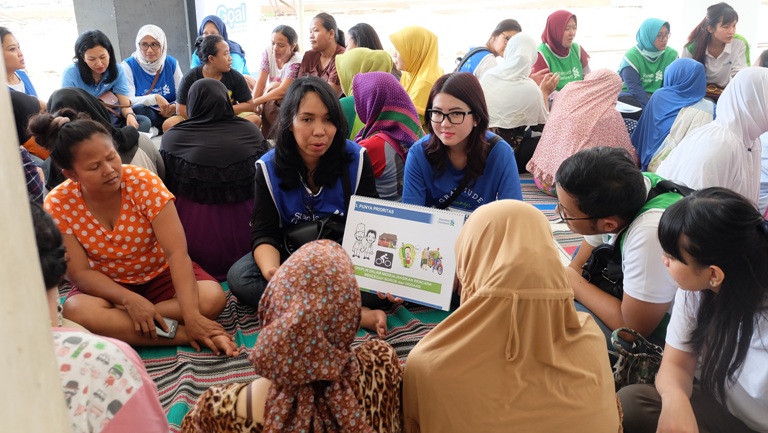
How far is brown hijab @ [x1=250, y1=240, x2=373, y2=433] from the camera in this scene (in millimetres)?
1112

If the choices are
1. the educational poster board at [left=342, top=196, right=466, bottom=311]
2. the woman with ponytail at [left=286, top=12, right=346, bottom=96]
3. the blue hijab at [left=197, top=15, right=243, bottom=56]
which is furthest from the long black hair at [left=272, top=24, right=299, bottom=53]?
the educational poster board at [left=342, top=196, right=466, bottom=311]

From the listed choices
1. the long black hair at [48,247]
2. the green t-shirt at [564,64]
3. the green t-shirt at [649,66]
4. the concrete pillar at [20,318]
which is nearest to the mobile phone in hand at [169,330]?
the long black hair at [48,247]

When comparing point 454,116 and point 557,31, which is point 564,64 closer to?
point 557,31

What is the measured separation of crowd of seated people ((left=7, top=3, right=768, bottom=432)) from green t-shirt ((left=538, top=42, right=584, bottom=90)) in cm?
100

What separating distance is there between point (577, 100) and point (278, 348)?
11.1 feet

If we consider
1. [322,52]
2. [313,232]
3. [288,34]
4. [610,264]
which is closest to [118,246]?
[313,232]

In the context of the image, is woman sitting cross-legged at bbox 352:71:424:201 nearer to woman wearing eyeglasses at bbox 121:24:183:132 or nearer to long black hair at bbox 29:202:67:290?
long black hair at bbox 29:202:67:290

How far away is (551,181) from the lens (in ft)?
13.5

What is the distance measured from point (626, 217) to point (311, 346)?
1.20m

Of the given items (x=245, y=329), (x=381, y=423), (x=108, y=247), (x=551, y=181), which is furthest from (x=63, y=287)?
(x=551, y=181)

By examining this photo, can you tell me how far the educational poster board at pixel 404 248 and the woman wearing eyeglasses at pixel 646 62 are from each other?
154 inches

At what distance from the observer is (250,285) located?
2.50 meters

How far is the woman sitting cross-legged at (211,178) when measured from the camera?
272cm

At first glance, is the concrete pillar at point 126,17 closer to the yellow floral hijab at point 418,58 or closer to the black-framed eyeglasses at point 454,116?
the yellow floral hijab at point 418,58
